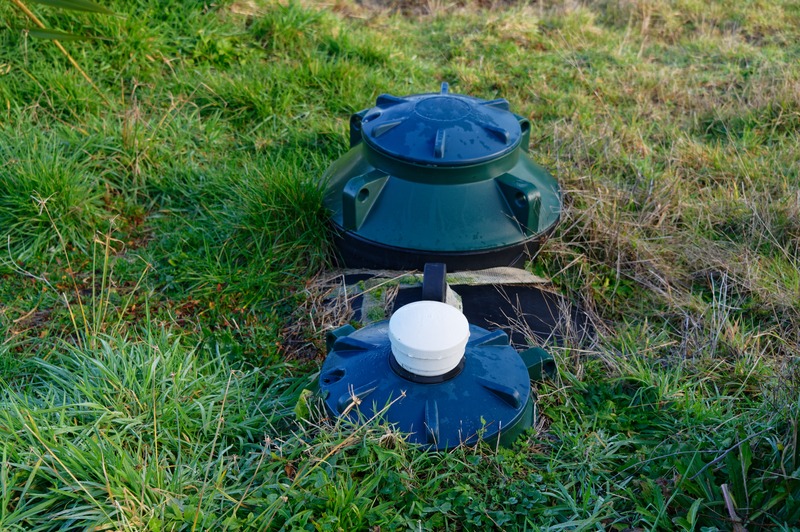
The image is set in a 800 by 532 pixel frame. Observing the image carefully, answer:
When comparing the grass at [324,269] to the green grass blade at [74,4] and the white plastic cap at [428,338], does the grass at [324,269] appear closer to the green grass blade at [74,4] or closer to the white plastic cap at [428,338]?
the white plastic cap at [428,338]

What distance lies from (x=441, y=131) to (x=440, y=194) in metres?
0.23

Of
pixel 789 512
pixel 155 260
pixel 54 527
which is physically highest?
pixel 789 512

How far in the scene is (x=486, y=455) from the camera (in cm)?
195

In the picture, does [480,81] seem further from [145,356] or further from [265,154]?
[145,356]

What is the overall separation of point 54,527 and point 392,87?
3.41m

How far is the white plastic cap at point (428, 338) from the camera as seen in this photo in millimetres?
1789

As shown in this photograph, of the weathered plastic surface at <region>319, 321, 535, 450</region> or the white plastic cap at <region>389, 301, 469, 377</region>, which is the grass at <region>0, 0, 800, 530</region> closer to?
the weathered plastic surface at <region>319, 321, 535, 450</region>

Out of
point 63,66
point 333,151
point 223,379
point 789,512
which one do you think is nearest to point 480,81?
point 333,151

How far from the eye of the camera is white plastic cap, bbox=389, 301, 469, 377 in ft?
5.87

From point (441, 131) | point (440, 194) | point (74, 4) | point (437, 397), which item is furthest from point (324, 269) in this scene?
point (74, 4)

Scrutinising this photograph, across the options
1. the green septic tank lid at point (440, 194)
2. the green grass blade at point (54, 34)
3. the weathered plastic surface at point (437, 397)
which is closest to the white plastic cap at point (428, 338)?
the weathered plastic surface at point (437, 397)

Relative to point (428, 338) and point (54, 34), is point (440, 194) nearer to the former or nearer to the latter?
point (428, 338)

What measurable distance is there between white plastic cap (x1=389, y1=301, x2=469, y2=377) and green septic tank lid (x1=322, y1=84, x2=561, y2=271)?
0.77m

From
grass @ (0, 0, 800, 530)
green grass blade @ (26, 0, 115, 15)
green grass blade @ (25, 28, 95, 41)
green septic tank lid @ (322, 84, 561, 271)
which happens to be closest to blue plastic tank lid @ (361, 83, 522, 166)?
green septic tank lid @ (322, 84, 561, 271)
